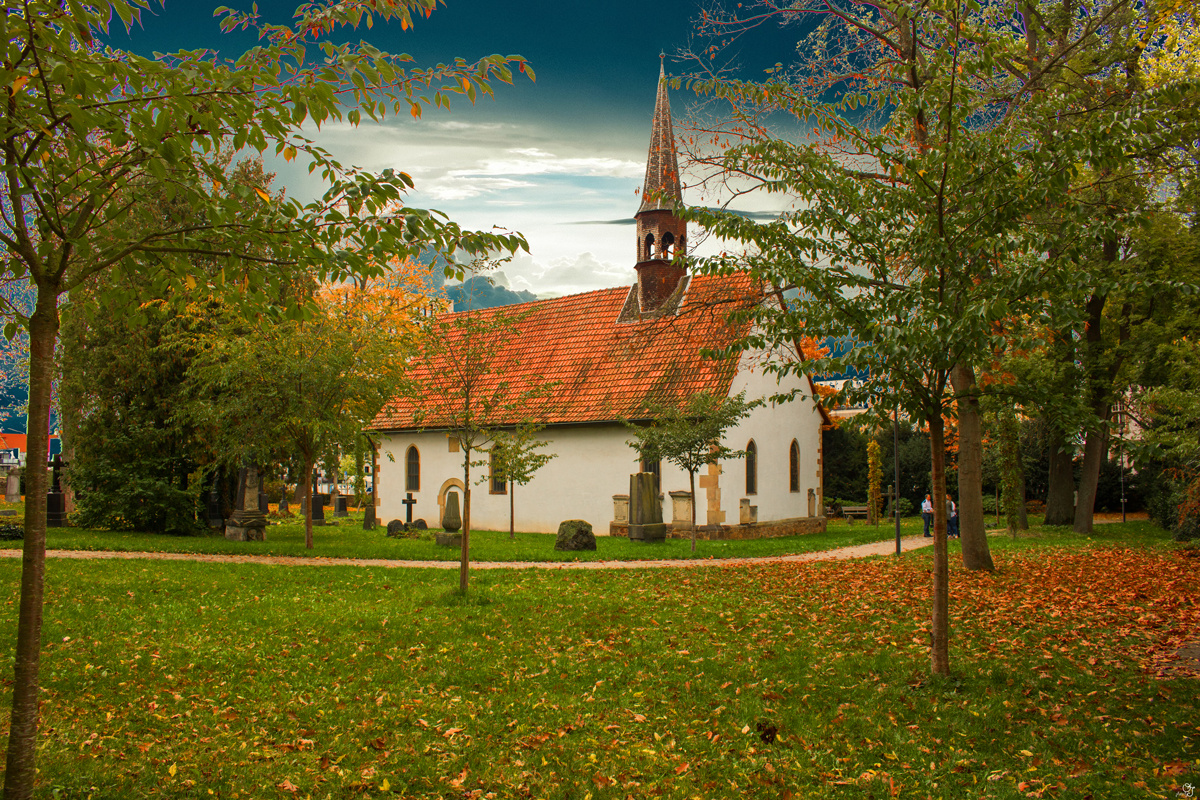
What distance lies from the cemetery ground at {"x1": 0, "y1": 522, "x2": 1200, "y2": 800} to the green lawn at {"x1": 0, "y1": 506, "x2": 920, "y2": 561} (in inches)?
201

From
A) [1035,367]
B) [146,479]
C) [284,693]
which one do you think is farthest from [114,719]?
[1035,367]

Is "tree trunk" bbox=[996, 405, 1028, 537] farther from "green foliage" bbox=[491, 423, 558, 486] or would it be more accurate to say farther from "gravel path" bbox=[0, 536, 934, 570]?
"green foliage" bbox=[491, 423, 558, 486]

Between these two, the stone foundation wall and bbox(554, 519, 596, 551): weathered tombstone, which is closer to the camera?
bbox(554, 519, 596, 551): weathered tombstone

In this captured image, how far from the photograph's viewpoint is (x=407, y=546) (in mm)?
19438

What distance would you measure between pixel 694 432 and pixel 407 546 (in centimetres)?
758

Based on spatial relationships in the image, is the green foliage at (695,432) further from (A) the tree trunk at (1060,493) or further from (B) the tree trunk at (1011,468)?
(A) the tree trunk at (1060,493)

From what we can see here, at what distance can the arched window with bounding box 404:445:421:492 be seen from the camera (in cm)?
3008

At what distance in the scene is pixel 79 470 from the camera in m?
20.6

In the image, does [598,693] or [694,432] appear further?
[694,432]

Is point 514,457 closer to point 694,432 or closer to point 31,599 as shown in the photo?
point 694,432

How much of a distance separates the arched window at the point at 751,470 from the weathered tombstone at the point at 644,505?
4.46 meters

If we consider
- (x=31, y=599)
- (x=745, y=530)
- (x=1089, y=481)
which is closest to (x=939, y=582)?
(x=31, y=599)

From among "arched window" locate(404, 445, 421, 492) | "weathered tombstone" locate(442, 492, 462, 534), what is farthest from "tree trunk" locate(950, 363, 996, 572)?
"arched window" locate(404, 445, 421, 492)

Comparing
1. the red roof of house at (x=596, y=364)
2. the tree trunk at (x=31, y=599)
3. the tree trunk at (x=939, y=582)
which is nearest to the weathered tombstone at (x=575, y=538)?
the red roof of house at (x=596, y=364)
